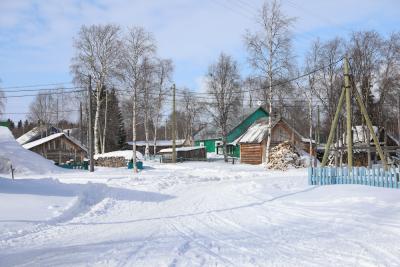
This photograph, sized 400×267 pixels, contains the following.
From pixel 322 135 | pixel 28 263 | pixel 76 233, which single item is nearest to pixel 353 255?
pixel 28 263

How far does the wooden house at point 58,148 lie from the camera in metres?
47.6

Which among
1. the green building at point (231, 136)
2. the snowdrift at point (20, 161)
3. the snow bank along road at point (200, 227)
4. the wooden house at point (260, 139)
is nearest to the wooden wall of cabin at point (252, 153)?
the wooden house at point (260, 139)

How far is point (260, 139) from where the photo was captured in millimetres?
47156

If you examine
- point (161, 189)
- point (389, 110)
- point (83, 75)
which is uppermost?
point (83, 75)

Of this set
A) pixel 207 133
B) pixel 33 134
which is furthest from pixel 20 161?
pixel 33 134

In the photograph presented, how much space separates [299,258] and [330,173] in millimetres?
12582

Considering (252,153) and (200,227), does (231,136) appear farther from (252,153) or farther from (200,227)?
(200,227)

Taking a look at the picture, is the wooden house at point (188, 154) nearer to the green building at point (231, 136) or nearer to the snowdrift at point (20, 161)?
the green building at point (231, 136)

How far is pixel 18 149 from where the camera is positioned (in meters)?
37.0

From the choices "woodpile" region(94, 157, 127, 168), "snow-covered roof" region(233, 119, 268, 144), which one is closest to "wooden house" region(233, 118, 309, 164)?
"snow-covered roof" region(233, 119, 268, 144)

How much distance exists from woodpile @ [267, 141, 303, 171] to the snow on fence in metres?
16.0

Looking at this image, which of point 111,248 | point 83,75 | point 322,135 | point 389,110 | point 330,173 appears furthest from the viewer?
point 322,135

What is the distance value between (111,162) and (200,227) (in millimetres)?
34514

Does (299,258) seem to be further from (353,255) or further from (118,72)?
(118,72)
